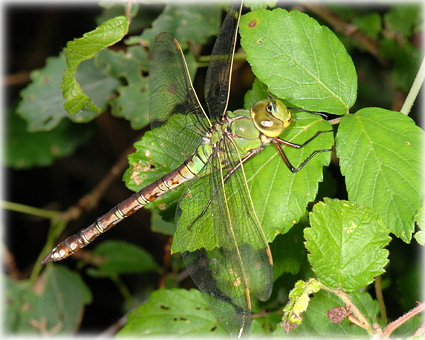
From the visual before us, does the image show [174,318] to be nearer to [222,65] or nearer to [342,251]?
[342,251]

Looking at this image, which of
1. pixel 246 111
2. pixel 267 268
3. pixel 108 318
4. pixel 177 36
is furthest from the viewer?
pixel 108 318

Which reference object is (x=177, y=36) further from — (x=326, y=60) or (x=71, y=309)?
(x=71, y=309)

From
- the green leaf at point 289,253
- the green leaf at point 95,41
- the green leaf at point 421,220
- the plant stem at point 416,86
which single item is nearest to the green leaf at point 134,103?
the green leaf at point 95,41

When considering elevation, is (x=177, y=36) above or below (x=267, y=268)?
above

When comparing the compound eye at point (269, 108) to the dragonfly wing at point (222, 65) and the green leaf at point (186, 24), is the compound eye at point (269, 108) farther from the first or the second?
the green leaf at point (186, 24)

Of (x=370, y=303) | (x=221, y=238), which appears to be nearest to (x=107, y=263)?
(x=221, y=238)

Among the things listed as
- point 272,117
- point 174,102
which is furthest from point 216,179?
point 174,102
